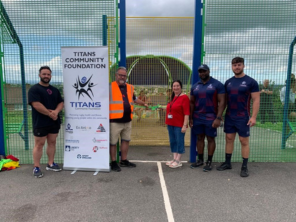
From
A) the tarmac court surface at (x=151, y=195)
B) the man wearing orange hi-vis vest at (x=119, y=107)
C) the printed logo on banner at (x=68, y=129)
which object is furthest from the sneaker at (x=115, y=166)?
the printed logo on banner at (x=68, y=129)

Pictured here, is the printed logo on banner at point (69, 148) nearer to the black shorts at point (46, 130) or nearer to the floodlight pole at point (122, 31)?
the black shorts at point (46, 130)

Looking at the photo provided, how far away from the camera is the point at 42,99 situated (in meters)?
3.75

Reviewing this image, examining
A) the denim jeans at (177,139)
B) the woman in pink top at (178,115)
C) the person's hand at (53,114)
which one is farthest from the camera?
the denim jeans at (177,139)

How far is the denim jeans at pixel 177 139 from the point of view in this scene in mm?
4070

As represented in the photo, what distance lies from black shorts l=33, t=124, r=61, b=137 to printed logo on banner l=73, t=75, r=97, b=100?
75cm

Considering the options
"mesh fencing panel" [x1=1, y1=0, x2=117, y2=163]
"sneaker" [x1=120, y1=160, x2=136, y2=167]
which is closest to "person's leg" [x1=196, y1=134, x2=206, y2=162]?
"sneaker" [x1=120, y1=160, x2=136, y2=167]

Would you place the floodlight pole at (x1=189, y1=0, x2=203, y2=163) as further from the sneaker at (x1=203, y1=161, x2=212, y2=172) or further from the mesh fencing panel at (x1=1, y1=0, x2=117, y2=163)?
the mesh fencing panel at (x1=1, y1=0, x2=117, y2=163)

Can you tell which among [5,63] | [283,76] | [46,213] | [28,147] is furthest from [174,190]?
[5,63]

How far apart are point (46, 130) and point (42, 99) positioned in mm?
568

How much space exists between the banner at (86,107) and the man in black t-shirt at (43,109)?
0.74ft

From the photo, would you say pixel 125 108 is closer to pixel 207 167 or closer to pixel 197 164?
pixel 197 164

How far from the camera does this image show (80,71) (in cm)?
402

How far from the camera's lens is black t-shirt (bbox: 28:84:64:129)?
12.0 feet

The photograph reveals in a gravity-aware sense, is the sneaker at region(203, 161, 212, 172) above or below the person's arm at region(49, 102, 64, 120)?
below
